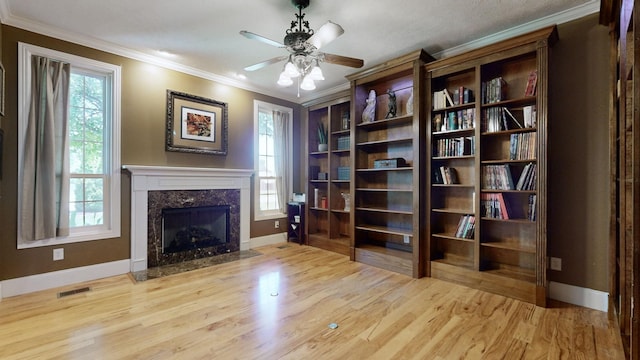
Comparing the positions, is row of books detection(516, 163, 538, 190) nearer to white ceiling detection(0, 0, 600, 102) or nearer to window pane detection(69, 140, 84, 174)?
white ceiling detection(0, 0, 600, 102)

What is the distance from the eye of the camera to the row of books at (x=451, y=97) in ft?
10.5

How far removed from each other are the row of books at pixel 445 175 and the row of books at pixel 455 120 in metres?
0.48

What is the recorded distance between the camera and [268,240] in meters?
4.98

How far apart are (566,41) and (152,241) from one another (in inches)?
203

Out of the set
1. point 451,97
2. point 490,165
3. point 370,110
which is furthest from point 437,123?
point 370,110

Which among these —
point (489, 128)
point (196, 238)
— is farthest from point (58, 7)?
point (489, 128)

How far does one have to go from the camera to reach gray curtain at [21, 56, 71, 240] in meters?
2.84

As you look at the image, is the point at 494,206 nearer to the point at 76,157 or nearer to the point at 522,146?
the point at 522,146

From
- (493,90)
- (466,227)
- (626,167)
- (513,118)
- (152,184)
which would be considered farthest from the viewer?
(152,184)

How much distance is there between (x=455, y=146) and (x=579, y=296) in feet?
6.01

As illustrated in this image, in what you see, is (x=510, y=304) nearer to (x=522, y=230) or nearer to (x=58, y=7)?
(x=522, y=230)

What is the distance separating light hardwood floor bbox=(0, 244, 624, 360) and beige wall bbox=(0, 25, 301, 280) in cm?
36

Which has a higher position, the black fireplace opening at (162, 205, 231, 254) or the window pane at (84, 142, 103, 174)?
the window pane at (84, 142, 103, 174)

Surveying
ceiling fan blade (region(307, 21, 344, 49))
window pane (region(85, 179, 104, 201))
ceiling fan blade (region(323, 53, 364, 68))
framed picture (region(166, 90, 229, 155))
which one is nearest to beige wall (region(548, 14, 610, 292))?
ceiling fan blade (region(323, 53, 364, 68))
